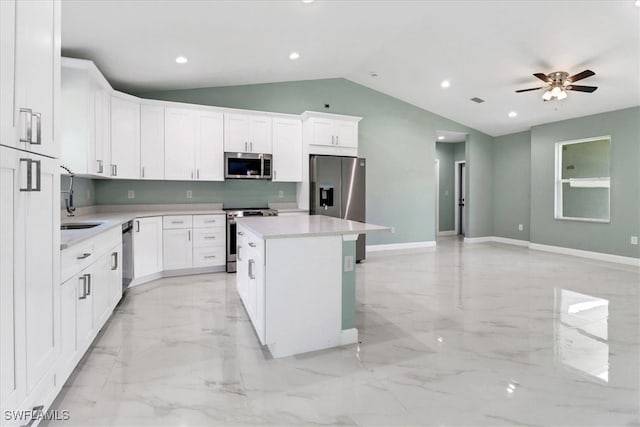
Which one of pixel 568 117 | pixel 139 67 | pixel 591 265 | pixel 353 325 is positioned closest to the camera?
pixel 353 325

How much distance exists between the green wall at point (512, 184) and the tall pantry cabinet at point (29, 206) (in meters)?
8.14

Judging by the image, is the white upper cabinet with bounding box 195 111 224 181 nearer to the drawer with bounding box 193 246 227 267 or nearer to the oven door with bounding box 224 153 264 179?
the oven door with bounding box 224 153 264 179

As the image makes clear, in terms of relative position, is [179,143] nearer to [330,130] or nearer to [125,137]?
[125,137]

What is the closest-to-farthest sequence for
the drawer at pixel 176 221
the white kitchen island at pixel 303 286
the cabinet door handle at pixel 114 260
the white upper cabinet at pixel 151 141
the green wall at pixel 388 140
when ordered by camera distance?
the white kitchen island at pixel 303 286 → the cabinet door handle at pixel 114 260 → the drawer at pixel 176 221 → the white upper cabinet at pixel 151 141 → the green wall at pixel 388 140

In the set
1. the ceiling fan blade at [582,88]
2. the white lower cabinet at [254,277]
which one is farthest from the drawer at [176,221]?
the ceiling fan blade at [582,88]

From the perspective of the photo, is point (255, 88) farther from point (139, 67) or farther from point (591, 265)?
point (591, 265)

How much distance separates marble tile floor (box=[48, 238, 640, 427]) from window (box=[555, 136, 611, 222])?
278 centimetres

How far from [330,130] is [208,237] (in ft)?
8.50

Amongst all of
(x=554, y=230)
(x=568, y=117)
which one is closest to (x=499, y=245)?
(x=554, y=230)

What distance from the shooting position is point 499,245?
7.45 metres

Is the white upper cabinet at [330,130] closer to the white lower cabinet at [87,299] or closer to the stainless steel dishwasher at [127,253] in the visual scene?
the stainless steel dishwasher at [127,253]

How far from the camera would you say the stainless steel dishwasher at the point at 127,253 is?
11.5 feet

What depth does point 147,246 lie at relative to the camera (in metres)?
4.14

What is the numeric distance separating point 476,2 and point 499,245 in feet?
17.7
